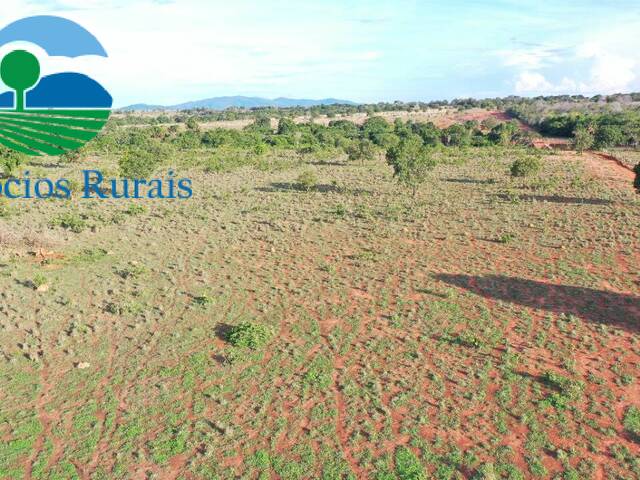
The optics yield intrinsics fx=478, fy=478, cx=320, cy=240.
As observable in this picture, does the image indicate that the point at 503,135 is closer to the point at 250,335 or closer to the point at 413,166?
the point at 413,166

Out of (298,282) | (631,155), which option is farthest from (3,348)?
(631,155)

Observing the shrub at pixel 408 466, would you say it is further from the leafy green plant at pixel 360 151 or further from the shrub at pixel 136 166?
the leafy green plant at pixel 360 151

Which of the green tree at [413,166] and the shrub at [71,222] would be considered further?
the green tree at [413,166]

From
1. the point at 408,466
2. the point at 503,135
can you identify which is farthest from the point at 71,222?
the point at 503,135

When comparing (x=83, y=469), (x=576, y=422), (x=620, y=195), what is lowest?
(x=83, y=469)

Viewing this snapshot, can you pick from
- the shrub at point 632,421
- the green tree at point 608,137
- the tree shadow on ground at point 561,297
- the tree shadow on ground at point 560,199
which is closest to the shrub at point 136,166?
the tree shadow on ground at point 560,199

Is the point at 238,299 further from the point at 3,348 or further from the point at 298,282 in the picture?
the point at 3,348
